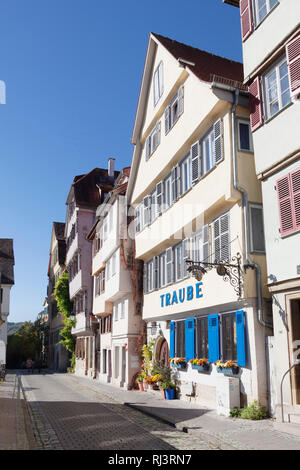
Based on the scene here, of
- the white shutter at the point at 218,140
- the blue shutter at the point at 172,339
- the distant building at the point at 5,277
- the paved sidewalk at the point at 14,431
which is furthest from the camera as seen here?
the distant building at the point at 5,277

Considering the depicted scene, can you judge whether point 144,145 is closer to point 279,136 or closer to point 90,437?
point 279,136

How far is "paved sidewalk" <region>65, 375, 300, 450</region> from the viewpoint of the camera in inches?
383

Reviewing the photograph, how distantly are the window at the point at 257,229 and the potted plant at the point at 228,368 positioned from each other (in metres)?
3.45

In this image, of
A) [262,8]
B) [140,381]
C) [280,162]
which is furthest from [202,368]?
[262,8]

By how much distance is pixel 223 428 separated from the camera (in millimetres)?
11531

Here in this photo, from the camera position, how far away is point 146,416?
1502 centimetres

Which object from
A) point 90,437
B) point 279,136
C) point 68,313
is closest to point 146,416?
point 90,437

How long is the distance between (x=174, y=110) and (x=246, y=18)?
5493 millimetres

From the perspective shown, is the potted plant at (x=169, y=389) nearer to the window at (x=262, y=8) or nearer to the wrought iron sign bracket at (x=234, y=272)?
the wrought iron sign bracket at (x=234, y=272)

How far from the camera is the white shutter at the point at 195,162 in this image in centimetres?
1653

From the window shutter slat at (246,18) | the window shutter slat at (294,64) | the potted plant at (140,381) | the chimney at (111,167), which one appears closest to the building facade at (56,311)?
the chimney at (111,167)

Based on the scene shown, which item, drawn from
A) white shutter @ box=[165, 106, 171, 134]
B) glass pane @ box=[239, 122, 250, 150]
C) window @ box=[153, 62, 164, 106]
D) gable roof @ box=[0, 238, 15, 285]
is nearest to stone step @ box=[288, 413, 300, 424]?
glass pane @ box=[239, 122, 250, 150]

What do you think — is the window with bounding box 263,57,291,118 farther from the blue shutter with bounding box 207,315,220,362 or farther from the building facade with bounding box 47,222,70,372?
the building facade with bounding box 47,222,70,372
